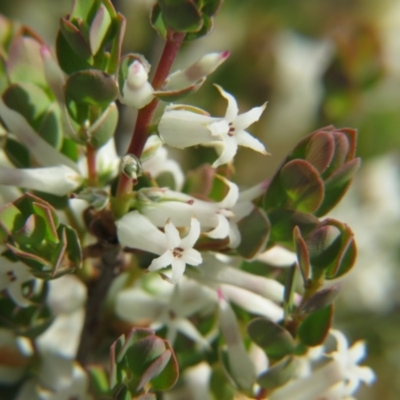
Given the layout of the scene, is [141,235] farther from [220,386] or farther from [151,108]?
[220,386]

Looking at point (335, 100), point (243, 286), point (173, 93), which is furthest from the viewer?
point (335, 100)

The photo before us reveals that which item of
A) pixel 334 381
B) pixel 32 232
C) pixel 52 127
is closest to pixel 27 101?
pixel 52 127

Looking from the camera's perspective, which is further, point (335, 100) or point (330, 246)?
point (335, 100)

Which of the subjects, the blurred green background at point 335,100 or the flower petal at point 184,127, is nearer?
the flower petal at point 184,127

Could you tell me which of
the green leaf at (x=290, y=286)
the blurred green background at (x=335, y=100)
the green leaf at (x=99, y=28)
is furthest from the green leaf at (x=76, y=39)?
the blurred green background at (x=335, y=100)

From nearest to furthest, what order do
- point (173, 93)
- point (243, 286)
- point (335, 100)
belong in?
point (173, 93) < point (243, 286) < point (335, 100)

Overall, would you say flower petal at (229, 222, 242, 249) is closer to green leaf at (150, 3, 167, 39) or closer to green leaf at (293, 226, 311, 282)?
green leaf at (293, 226, 311, 282)

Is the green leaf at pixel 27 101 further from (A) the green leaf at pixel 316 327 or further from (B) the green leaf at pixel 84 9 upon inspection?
(A) the green leaf at pixel 316 327
